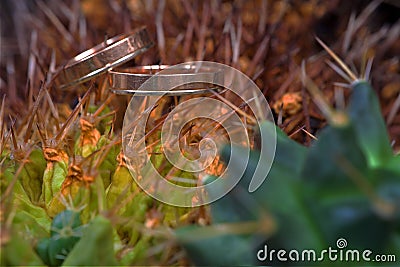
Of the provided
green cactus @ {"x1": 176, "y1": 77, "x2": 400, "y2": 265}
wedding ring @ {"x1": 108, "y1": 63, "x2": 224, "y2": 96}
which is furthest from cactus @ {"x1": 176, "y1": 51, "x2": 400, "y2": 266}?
wedding ring @ {"x1": 108, "y1": 63, "x2": 224, "y2": 96}

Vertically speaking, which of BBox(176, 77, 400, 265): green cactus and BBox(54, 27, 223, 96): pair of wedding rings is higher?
BBox(54, 27, 223, 96): pair of wedding rings

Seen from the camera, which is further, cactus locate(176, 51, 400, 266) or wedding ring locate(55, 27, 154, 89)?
wedding ring locate(55, 27, 154, 89)

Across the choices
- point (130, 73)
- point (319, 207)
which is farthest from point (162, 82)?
point (319, 207)

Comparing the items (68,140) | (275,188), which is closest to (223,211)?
(275,188)

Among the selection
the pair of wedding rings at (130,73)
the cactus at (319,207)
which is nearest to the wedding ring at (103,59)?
the pair of wedding rings at (130,73)

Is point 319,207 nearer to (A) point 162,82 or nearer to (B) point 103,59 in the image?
(A) point 162,82

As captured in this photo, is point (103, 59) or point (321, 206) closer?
point (321, 206)

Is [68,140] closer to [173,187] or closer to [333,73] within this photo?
[173,187]

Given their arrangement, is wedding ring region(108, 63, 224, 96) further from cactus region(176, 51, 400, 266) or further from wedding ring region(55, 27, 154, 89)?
cactus region(176, 51, 400, 266)
